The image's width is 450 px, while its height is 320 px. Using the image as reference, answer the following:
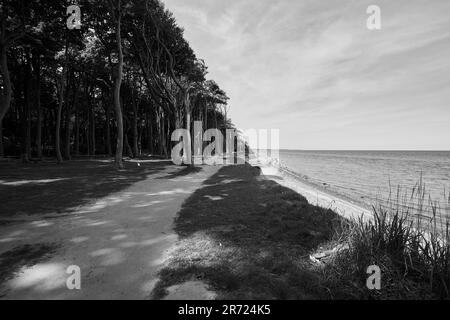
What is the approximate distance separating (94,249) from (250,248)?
319cm

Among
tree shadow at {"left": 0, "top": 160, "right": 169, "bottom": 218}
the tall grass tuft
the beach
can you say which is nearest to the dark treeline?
tree shadow at {"left": 0, "top": 160, "right": 169, "bottom": 218}

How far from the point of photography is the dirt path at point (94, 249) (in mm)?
4172

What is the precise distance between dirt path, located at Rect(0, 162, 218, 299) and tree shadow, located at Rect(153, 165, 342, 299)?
432 mm

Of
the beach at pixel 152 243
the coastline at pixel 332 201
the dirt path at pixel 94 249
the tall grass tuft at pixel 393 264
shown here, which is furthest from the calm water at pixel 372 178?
the dirt path at pixel 94 249

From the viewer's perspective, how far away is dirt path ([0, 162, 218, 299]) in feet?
13.7

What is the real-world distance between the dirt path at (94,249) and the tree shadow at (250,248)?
1.42 ft

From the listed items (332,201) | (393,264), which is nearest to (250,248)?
(393,264)

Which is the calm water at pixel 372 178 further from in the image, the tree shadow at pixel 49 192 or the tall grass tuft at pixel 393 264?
the tree shadow at pixel 49 192

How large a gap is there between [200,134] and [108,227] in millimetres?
48707

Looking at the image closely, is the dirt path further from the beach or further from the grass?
the grass

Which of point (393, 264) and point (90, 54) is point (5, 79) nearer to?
point (90, 54)
